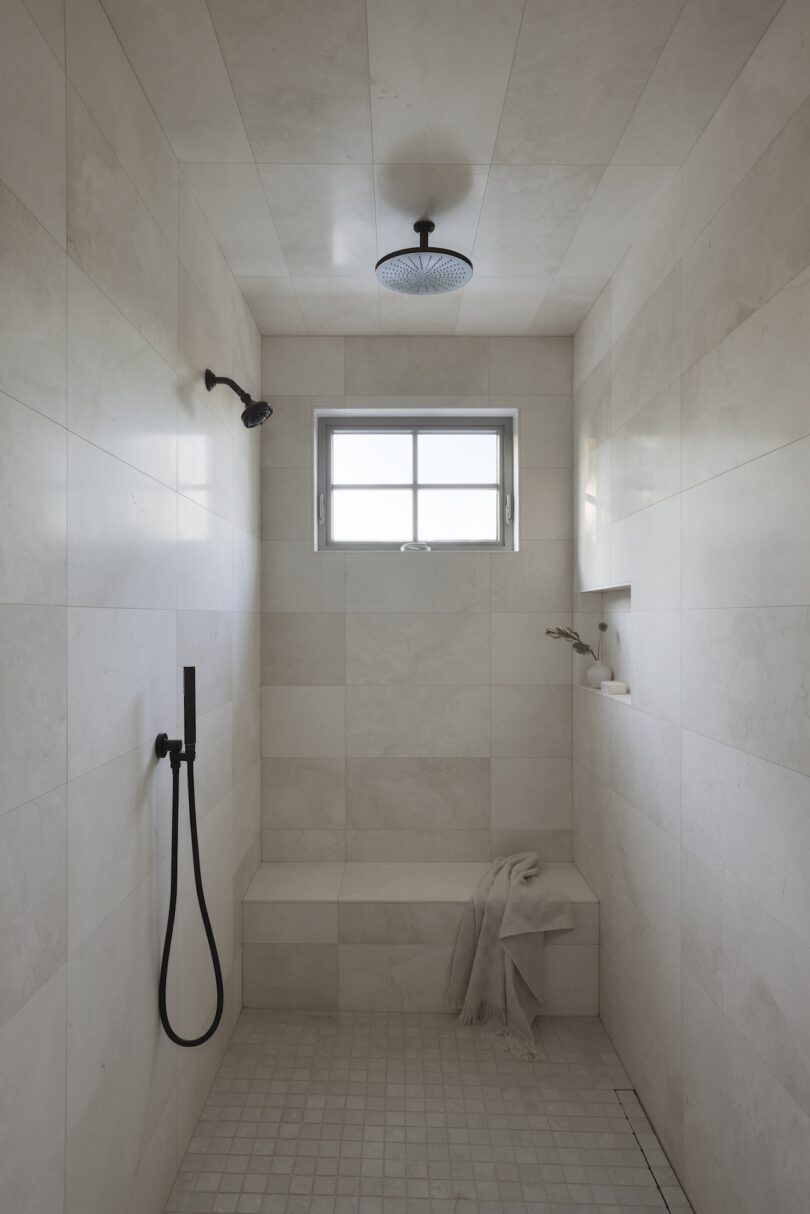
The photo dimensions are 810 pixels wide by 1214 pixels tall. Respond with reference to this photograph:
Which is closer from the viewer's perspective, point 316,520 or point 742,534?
point 742,534

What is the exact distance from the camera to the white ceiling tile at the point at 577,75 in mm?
1440

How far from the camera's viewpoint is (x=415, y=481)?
324 centimetres

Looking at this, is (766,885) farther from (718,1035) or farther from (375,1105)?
(375,1105)

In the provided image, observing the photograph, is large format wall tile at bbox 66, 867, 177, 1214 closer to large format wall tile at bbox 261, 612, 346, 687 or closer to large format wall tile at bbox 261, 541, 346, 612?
large format wall tile at bbox 261, 612, 346, 687

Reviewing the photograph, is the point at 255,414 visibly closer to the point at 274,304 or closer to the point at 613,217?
the point at 274,304

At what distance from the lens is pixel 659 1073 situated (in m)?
2.03

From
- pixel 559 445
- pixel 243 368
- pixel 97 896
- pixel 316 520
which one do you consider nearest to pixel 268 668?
pixel 316 520

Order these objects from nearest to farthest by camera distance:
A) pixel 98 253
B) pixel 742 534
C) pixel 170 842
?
1. pixel 98 253
2. pixel 742 534
3. pixel 170 842

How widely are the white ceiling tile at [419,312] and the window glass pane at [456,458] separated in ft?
1.46

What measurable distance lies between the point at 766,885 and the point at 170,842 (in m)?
1.31

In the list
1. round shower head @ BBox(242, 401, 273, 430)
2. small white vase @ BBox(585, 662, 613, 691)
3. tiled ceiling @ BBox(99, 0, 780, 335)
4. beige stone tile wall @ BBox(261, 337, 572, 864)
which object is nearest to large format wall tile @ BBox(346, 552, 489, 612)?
beige stone tile wall @ BBox(261, 337, 572, 864)

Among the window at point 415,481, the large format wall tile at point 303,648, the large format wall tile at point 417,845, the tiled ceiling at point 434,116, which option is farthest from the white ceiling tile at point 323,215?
the large format wall tile at point 417,845

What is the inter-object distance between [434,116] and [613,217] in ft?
2.28

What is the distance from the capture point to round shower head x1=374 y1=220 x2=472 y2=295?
6.97 feet
